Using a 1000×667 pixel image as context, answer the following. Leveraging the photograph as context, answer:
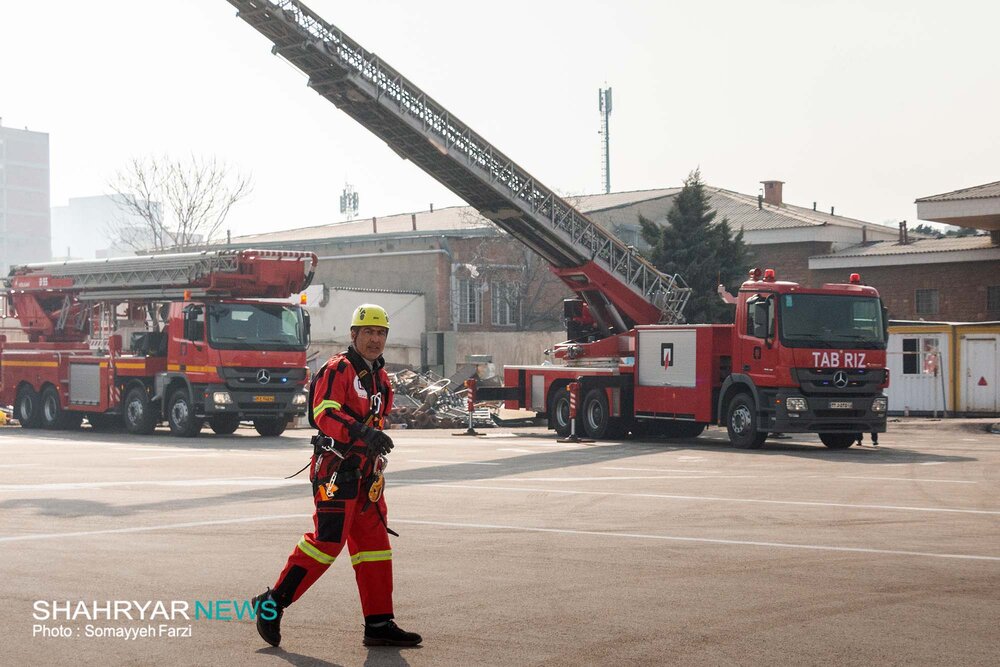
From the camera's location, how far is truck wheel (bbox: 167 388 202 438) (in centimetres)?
Result: 2558

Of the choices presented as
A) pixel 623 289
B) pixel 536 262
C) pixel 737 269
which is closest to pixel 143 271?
pixel 623 289

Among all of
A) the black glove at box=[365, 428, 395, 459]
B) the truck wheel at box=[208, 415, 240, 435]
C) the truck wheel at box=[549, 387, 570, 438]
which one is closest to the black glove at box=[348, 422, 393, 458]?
the black glove at box=[365, 428, 395, 459]

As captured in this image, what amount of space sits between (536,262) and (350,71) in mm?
36448

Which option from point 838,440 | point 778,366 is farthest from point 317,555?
point 838,440

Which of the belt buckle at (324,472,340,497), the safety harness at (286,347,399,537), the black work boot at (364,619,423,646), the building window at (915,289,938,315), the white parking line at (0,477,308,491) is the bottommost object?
the white parking line at (0,477,308,491)

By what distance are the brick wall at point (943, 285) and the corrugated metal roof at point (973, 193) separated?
5.56 m

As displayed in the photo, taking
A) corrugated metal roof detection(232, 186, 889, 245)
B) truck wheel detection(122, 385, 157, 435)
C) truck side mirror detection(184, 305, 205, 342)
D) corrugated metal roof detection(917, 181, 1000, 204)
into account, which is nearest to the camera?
→ truck side mirror detection(184, 305, 205, 342)

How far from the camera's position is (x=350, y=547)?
7.14 m

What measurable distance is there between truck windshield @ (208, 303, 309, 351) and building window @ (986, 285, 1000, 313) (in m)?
25.7

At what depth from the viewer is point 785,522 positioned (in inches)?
471

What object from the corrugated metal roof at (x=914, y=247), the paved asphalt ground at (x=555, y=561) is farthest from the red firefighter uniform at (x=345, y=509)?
the corrugated metal roof at (x=914, y=247)

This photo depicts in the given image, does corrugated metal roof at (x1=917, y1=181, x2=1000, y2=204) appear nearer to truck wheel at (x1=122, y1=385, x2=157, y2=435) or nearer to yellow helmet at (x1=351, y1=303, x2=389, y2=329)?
truck wheel at (x1=122, y1=385, x2=157, y2=435)

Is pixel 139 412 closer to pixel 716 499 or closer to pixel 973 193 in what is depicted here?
pixel 716 499

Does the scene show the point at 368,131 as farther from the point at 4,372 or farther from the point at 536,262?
the point at 536,262
